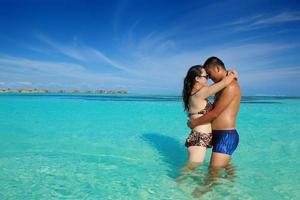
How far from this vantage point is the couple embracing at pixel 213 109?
4.02 m

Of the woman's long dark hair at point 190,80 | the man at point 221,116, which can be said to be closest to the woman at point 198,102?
the woman's long dark hair at point 190,80

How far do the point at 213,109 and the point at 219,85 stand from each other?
35 centimetres

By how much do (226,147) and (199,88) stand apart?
93cm

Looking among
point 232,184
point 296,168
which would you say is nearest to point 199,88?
point 232,184

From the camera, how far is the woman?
402cm

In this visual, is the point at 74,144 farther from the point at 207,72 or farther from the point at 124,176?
the point at 207,72

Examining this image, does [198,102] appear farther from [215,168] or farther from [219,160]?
[215,168]

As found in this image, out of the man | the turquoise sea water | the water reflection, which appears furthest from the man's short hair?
the turquoise sea water

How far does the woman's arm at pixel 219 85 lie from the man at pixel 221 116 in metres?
0.12

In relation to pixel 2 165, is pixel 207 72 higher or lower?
higher

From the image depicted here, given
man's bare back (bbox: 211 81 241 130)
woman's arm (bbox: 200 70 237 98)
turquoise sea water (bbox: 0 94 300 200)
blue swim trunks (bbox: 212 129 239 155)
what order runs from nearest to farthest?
woman's arm (bbox: 200 70 237 98) → man's bare back (bbox: 211 81 241 130) → blue swim trunks (bbox: 212 129 239 155) → turquoise sea water (bbox: 0 94 300 200)

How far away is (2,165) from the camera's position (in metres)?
5.70

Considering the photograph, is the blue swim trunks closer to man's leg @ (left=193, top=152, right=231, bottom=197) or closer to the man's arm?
man's leg @ (left=193, top=152, right=231, bottom=197)

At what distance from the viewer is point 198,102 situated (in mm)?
4184
